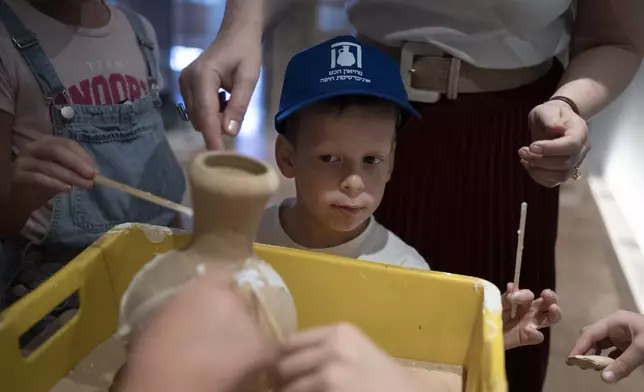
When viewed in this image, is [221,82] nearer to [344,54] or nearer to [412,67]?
[344,54]

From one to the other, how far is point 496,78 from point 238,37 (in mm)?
282

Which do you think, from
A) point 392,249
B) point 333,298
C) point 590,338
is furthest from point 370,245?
point 590,338

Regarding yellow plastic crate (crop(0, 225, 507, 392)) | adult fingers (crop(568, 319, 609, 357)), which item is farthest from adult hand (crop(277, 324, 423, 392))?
adult fingers (crop(568, 319, 609, 357))

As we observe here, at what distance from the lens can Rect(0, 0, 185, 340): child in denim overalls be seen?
0.63 m

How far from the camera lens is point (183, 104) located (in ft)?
2.04

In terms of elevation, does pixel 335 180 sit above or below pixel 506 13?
below

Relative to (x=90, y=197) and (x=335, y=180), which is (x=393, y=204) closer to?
(x=335, y=180)

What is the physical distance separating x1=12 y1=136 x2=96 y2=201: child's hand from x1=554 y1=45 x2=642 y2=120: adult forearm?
1.51ft

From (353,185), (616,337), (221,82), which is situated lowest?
(616,337)

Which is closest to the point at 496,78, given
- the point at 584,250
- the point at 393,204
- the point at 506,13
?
the point at 506,13

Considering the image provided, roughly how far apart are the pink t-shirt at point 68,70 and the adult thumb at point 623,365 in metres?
0.56

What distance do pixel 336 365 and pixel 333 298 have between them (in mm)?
249

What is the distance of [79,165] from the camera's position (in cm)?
60

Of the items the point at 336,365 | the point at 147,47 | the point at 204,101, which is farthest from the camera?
the point at 147,47
